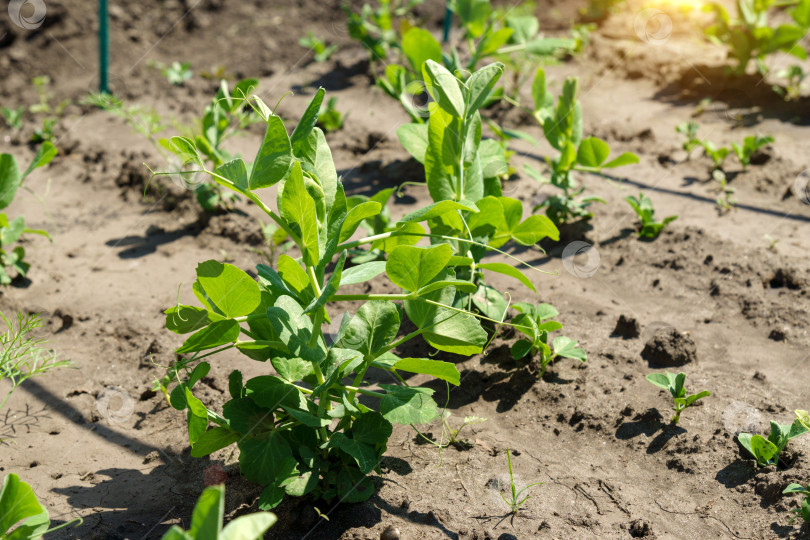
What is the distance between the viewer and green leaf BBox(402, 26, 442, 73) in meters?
3.10

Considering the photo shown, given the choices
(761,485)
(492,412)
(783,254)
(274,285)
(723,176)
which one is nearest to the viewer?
(274,285)

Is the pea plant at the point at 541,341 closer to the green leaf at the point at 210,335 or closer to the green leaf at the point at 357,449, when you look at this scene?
the green leaf at the point at 357,449

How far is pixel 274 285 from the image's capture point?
1620mm

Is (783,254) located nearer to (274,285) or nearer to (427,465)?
(427,465)

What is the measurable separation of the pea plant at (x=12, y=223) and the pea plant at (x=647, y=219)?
2223 millimetres

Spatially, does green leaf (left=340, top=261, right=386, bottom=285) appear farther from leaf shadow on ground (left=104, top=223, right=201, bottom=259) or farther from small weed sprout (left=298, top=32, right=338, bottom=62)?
small weed sprout (left=298, top=32, right=338, bottom=62)

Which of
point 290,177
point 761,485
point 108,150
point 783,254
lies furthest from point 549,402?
point 108,150

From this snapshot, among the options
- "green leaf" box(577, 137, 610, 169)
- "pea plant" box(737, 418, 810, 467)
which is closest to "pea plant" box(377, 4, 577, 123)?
"green leaf" box(577, 137, 610, 169)

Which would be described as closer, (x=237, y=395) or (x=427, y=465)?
(x=237, y=395)

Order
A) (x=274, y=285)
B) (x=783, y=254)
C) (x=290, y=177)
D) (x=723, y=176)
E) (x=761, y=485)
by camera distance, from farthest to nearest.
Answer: (x=723, y=176), (x=783, y=254), (x=761, y=485), (x=274, y=285), (x=290, y=177)

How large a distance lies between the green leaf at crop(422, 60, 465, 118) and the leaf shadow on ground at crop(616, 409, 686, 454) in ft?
3.22

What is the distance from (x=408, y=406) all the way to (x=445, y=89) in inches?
30.5

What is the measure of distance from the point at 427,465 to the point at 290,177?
2.85 ft

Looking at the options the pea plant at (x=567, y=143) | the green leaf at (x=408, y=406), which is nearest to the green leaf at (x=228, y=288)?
the green leaf at (x=408, y=406)
